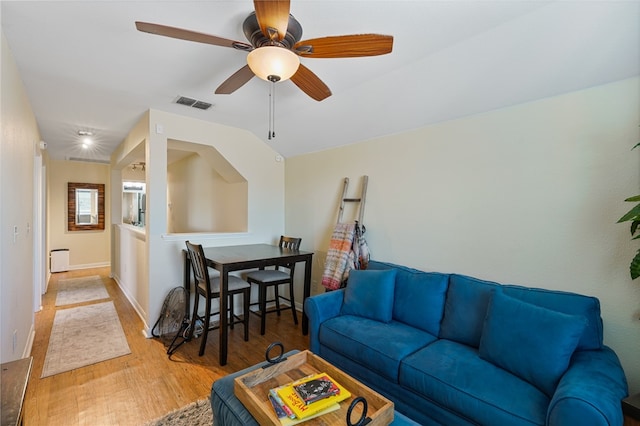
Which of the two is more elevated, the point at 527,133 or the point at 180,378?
the point at 527,133

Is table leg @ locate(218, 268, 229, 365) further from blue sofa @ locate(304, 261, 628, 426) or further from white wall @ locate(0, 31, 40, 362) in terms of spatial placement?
white wall @ locate(0, 31, 40, 362)

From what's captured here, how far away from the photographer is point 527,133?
211cm

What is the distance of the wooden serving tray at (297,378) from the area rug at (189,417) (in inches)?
27.9

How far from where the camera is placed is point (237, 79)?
1948mm

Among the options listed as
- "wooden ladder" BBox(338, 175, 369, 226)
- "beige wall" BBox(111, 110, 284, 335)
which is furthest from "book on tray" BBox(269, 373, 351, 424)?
"beige wall" BBox(111, 110, 284, 335)

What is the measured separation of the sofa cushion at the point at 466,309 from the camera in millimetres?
2029

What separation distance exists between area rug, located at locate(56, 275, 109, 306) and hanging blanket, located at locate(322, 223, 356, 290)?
3.65 meters

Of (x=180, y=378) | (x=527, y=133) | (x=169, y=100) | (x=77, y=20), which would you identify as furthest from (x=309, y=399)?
(x=169, y=100)

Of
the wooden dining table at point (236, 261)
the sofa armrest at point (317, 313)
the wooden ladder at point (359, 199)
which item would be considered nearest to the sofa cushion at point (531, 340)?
the sofa armrest at point (317, 313)

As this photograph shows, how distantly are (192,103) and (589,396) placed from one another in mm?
3491

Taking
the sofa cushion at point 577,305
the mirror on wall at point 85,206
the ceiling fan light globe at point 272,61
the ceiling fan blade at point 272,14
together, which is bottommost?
the sofa cushion at point 577,305

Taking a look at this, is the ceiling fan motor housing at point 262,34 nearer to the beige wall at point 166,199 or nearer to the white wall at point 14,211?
the white wall at point 14,211

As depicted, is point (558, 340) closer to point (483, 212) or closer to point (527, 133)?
point (483, 212)

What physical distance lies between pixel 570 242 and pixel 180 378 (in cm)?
303
